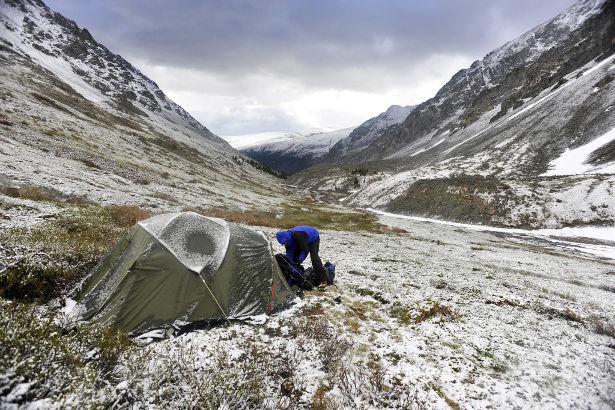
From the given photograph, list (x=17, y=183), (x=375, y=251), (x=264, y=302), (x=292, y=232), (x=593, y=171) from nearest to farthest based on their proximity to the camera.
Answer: (x=264, y=302)
(x=292, y=232)
(x=17, y=183)
(x=375, y=251)
(x=593, y=171)

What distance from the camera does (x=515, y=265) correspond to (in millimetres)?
20453

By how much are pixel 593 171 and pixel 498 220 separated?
22.6 m

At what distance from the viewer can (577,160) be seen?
58.2 m

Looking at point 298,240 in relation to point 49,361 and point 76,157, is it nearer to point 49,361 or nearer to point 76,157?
point 49,361

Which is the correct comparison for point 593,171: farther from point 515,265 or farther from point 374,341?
point 374,341

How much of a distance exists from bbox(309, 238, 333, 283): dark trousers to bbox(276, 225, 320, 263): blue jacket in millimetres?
229

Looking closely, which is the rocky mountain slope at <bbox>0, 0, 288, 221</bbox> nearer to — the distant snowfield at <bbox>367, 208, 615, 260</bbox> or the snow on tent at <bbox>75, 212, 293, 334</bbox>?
the snow on tent at <bbox>75, 212, 293, 334</bbox>

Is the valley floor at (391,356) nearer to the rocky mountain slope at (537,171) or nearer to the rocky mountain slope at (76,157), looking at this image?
the rocky mountain slope at (76,157)

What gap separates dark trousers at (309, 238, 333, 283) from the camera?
11102mm

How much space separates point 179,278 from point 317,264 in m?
5.63

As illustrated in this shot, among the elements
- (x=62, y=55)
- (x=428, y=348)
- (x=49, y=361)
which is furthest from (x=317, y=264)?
(x=62, y=55)

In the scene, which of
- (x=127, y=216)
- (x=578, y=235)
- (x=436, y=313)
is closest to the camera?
(x=436, y=313)

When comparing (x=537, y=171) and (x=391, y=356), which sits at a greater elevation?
(x=537, y=171)

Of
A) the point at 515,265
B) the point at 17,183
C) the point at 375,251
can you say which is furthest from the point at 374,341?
the point at 17,183
